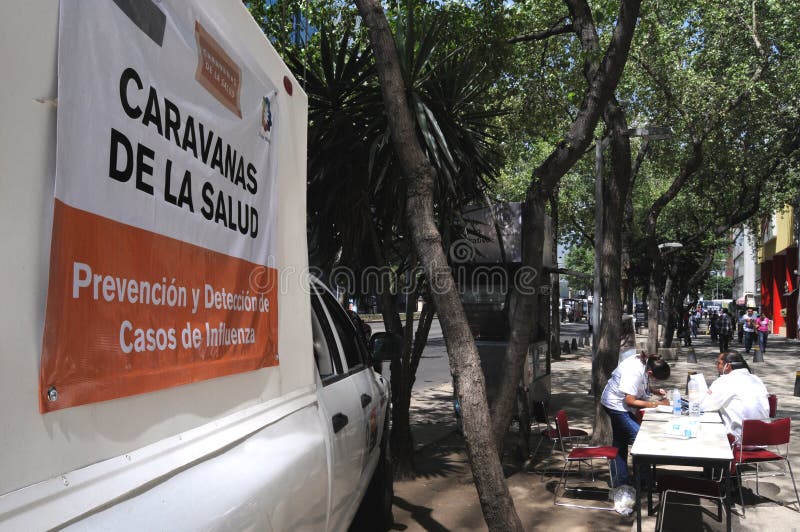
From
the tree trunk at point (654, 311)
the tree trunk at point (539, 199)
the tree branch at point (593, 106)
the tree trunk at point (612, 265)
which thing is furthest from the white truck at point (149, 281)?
the tree trunk at point (654, 311)

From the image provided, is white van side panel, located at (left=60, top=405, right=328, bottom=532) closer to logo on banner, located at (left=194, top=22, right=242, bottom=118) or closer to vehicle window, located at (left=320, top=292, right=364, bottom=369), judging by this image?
logo on banner, located at (left=194, top=22, right=242, bottom=118)

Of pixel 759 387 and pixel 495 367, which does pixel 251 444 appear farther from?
pixel 495 367

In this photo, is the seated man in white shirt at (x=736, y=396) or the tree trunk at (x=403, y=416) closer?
the seated man in white shirt at (x=736, y=396)

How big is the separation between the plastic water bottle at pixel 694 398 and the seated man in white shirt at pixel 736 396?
19cm

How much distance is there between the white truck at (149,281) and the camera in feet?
4.61

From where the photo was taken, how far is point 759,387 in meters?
6.68

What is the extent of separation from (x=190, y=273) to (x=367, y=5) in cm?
360

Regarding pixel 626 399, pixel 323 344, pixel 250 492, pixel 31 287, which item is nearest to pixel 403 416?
pixel 626 399

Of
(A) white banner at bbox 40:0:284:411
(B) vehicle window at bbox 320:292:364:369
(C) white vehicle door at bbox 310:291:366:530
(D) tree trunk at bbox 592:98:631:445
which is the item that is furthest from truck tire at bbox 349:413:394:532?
(D) tree trunk at bbox 592:98:631:445

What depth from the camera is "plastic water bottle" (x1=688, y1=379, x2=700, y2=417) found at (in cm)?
660

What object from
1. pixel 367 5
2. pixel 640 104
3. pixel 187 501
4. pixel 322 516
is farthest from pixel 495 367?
pixel 640 104

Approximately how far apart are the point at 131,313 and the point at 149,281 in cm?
13

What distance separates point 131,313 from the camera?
1.79m

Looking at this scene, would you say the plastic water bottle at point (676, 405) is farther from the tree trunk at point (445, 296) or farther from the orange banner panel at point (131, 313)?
the orange banner panel at point (131, 313)
